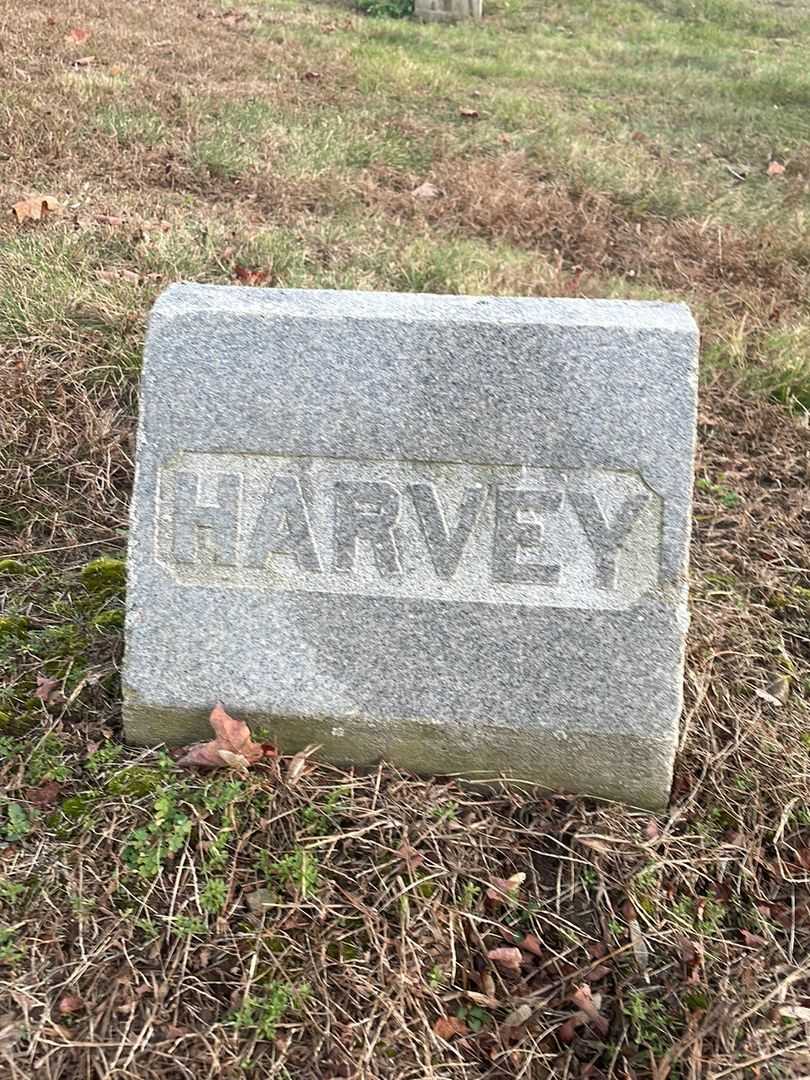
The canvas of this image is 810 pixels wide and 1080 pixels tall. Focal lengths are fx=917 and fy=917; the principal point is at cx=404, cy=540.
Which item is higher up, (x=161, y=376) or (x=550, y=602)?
(x=161, y=376)

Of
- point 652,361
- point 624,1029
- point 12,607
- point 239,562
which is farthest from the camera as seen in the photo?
point 12,607

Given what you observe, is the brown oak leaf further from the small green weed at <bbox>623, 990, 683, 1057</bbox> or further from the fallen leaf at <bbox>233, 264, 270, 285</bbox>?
the fallen leaf at <bbox>233, 264, 270, 285</bbox>

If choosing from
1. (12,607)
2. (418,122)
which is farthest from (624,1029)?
(418,122)

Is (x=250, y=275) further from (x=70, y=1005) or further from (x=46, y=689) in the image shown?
(x=70, y=1005)

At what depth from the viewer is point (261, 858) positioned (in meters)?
1.85

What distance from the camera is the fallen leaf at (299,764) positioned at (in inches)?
78.0

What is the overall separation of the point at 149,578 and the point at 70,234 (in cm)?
255

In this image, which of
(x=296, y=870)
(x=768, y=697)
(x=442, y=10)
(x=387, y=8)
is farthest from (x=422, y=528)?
(x=442, y=10)

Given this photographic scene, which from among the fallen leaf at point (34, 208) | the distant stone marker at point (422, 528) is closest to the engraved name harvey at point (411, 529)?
the distant stone marker at point (422, 528)

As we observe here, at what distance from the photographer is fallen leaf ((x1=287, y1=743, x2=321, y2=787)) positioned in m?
1.98

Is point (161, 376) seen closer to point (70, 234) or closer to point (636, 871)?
point (636, 871)

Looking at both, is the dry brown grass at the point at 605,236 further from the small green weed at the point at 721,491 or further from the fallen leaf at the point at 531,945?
the fallen leaf at the point at 531,945

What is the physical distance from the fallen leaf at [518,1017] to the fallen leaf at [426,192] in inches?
180

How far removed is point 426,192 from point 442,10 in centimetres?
669
